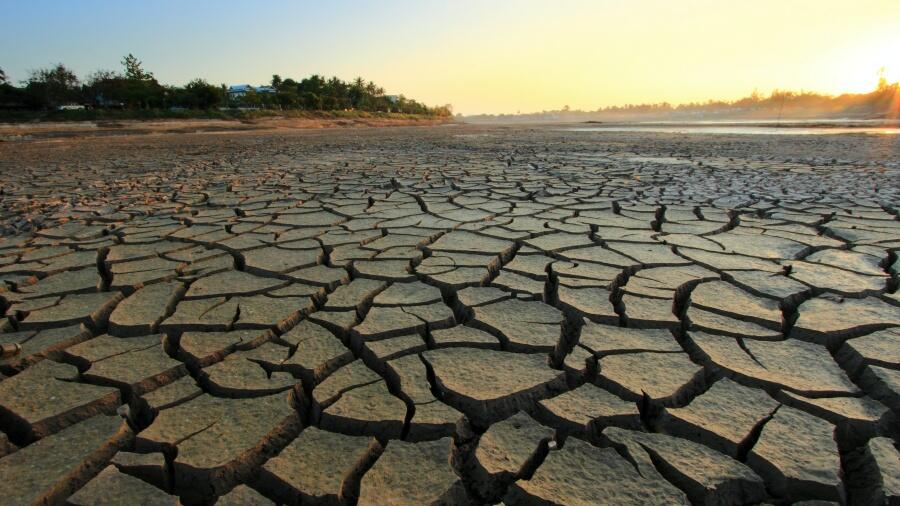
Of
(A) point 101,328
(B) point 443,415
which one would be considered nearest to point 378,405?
(B) point 443,415

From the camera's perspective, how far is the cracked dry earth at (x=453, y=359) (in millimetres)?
1019

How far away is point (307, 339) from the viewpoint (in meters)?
1.59

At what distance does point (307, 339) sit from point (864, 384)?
5.21ft

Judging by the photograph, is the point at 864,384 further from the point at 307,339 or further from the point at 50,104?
the point at 50,104

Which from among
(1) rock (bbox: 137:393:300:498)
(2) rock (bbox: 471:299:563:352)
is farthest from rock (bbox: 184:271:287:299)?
(2) rock (bbox: 471:299:563:352)

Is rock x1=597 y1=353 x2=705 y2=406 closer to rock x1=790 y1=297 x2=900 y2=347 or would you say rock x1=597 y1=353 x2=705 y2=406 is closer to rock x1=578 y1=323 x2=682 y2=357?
rock x1=578 y1=323 x2=682 y2=357

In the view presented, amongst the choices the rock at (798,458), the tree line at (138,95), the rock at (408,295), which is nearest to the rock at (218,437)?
the rock at (408,295)

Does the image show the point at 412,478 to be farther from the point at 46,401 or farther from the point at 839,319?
the point at 839,319

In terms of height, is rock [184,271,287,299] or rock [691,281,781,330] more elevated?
rock [691,281,781,330]

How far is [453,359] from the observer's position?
57.7 inches

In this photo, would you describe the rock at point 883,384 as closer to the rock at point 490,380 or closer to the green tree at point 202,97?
the rock at point 490,380

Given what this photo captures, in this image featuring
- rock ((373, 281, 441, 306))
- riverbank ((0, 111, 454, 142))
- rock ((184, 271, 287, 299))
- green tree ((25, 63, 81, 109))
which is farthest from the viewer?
green tree ((25, 63, 81, 109))

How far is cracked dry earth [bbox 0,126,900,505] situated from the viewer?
102 centimetres

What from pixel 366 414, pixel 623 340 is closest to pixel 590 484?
pixel 366 414
